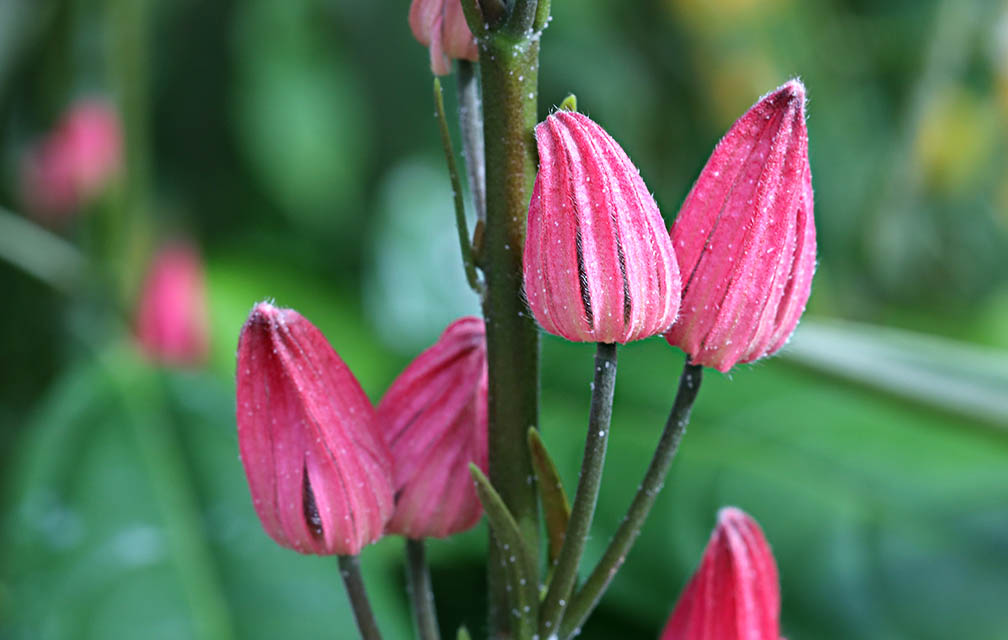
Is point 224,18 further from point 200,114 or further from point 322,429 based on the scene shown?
point 322,429

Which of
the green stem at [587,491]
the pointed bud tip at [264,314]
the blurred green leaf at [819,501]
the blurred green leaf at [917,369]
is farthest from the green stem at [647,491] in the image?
the blurred green leaf at [819,501]

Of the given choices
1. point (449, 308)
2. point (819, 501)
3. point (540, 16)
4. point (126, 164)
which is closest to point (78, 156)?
point (126, 164)


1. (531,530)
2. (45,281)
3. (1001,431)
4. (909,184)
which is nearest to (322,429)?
(531,530)

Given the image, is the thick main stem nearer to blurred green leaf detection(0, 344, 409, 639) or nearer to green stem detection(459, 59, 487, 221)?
green stem detection(459, 59, 487, 221)

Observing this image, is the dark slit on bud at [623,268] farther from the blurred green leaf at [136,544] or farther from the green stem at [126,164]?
the green stem at [126,164]

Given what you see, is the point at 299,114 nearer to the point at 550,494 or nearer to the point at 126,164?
the point at 126,164

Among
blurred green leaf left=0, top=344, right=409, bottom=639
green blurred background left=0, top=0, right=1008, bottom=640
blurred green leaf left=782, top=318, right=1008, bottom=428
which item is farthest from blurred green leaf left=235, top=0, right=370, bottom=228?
blurred green leaf left=782, top=318, right=1008, bottom=428
